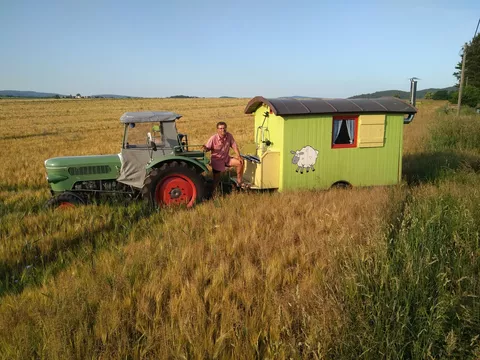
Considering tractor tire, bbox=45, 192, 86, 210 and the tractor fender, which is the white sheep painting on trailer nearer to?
the tractor fender

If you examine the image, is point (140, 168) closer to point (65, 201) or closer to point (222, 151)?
point (65, 201)

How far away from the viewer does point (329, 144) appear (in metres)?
7.42

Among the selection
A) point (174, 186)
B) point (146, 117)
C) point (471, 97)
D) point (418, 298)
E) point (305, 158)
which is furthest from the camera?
point (471, 97)

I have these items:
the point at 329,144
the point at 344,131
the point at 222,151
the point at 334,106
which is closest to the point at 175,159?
the point at 222,151

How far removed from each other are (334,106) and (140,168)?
3.88 metres

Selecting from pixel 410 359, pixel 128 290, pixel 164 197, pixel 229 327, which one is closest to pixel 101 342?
pixel 128 290

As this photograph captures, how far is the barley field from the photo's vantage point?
2701 mm

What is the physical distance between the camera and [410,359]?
8.68 feet

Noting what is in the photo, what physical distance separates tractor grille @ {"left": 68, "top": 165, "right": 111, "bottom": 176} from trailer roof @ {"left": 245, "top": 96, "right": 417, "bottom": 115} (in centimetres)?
330

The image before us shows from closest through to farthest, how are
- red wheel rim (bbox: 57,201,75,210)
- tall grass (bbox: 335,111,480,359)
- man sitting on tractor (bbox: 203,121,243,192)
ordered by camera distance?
tall grass (bbox: 335,111,480,359)
red wheel rim (bbox: 57,201,75,210)
man sitting on tractor (bbox: 203,121,243,192)

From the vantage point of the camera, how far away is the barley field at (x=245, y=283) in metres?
2.70

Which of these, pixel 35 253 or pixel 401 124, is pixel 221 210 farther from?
pixel 401 124

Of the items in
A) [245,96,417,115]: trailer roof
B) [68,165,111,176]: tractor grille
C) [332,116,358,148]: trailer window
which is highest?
[245,96,417,115]: trailer roof

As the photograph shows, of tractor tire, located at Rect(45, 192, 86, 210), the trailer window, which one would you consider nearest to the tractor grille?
tractor tire, located at Rect(45, 192, 86, 210)
